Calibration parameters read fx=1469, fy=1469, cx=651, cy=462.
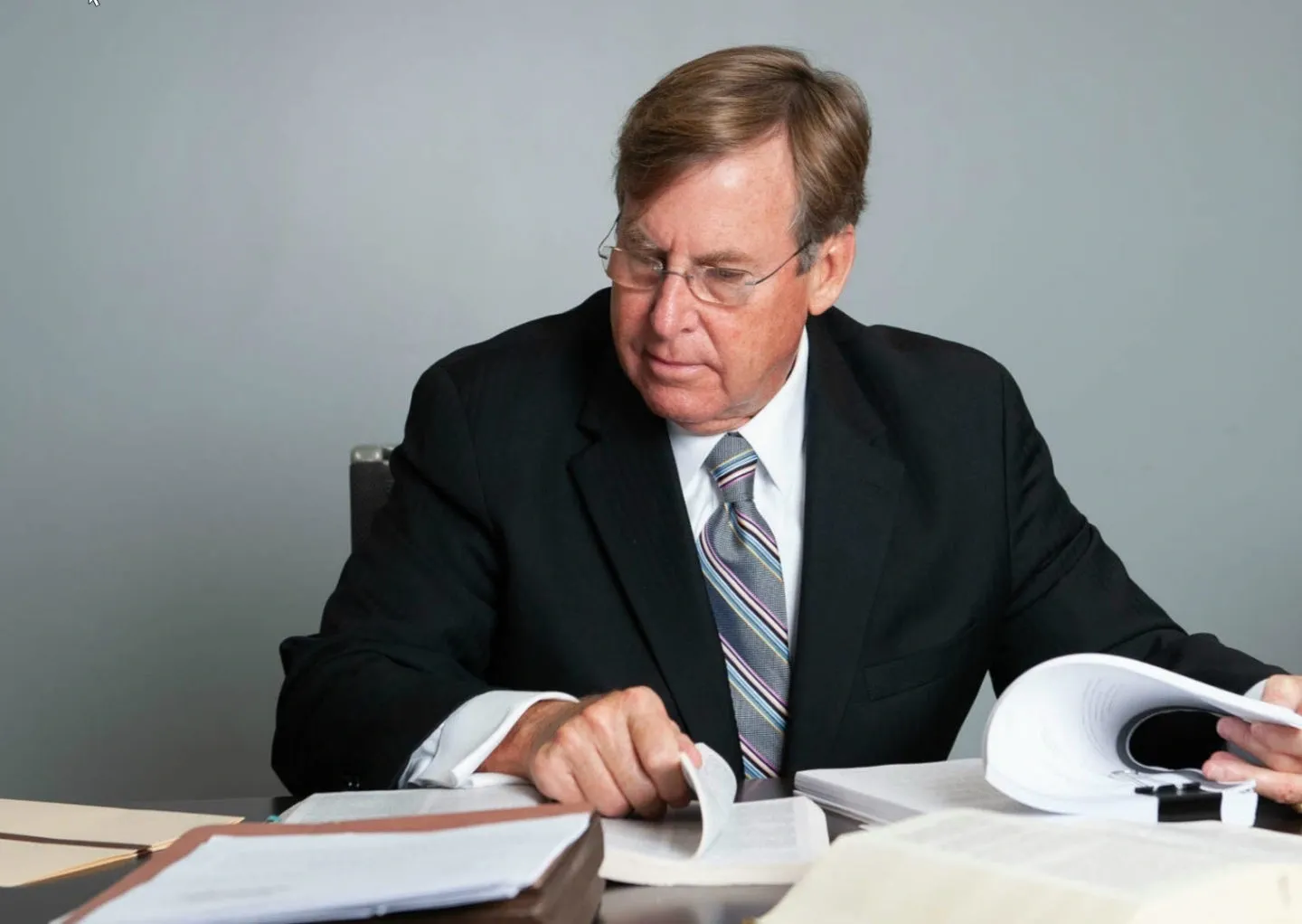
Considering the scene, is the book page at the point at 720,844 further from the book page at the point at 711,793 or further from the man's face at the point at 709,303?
the man's face at the point at 709,303

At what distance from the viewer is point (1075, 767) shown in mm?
1256

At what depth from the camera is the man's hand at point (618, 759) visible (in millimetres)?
1175

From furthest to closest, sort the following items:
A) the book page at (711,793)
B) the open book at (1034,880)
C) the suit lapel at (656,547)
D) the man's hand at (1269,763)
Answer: the suit lapel at (656,547) < the man's hand at (1269,763) < the book page at (711,793) < the open book at (1034,880)

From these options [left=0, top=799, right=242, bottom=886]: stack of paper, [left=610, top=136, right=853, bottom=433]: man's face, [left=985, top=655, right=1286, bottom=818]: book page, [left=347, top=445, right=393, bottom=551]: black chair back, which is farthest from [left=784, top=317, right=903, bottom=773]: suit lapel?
[left=0, top=799, right=242, bottom=886]: stack of paper

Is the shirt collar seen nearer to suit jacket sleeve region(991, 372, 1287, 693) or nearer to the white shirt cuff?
suit jacket sleeve region(991, 372, 1287, 693)

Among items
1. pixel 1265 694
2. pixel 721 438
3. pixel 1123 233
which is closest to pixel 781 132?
pixel 721 438

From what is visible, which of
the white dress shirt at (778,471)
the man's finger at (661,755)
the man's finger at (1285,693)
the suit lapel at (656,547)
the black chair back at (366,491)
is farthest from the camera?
the black chair back at (366,491)

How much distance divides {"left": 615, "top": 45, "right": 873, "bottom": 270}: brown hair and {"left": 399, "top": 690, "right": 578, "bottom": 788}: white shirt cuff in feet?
2.13

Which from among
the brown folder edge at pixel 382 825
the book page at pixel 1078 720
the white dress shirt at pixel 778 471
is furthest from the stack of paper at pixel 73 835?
the white dress shirt at pixel 778 471

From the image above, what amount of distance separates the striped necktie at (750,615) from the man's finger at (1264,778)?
56 centimetres

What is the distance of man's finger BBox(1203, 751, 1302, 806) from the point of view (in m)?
1.29

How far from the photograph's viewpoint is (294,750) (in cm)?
159

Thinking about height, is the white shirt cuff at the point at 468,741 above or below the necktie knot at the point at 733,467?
below

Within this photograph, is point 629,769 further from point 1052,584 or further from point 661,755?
point 1052,584
